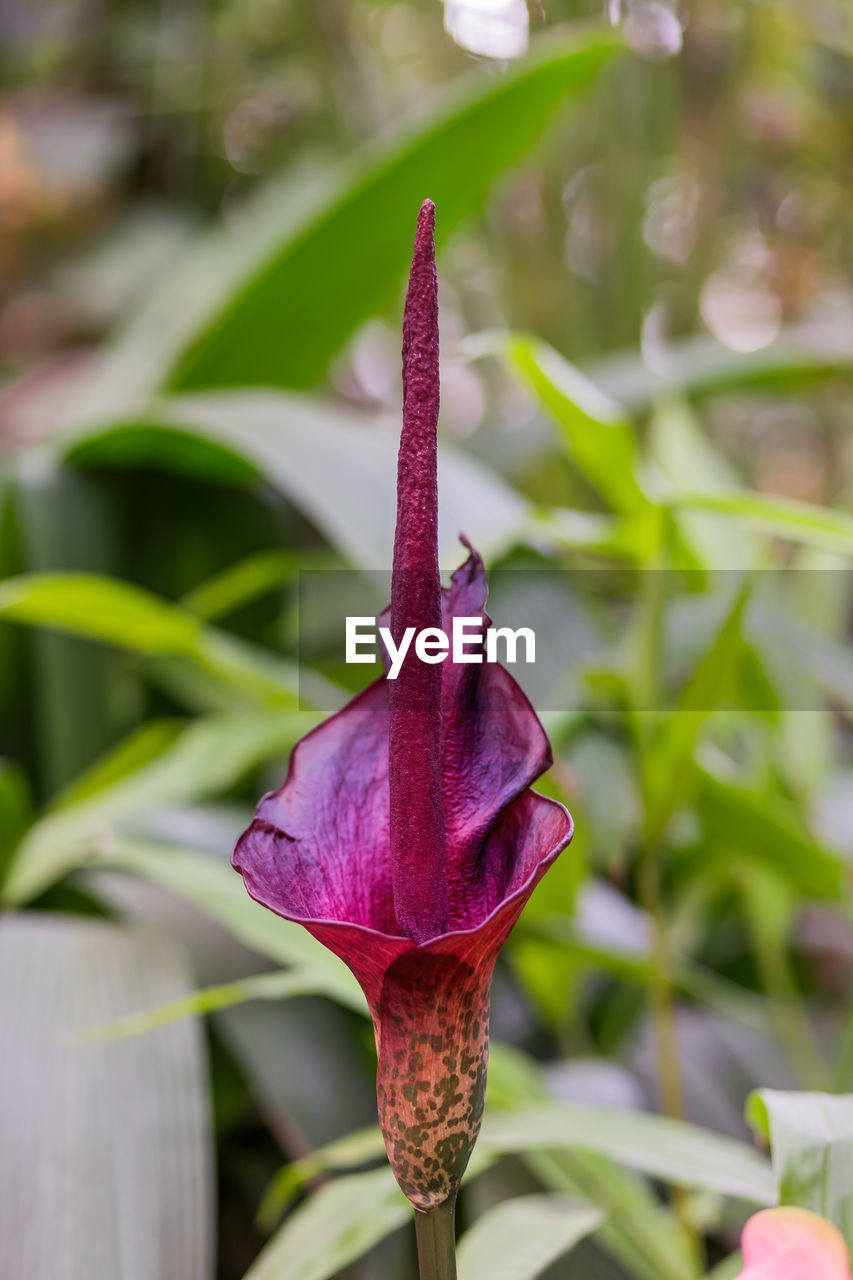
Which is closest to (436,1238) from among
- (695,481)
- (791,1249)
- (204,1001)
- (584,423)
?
(791,1249)

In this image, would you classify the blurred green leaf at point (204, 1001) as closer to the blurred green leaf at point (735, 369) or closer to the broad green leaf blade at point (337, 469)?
the broad green leaf blade at point (337, 469)

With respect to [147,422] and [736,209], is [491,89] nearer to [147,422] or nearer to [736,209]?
[147,422]

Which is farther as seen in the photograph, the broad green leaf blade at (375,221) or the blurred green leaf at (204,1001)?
the broad green leaf blade at (375,221)

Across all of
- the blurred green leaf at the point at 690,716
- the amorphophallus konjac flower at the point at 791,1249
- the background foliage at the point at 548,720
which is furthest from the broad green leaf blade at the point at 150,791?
the amorphophallus konjac flower at the point at 791,1249

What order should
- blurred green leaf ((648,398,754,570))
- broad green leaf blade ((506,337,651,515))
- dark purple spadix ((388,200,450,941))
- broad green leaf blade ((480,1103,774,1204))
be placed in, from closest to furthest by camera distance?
dark purple spadix ((388,200,450,941)), broad green leaf blade ((480,1103,774,1204)), broad green leaf blade ((506,337,651,515)), blurred green leaf ((648,398,754,570))

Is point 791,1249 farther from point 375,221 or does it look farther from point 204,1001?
point 375,221

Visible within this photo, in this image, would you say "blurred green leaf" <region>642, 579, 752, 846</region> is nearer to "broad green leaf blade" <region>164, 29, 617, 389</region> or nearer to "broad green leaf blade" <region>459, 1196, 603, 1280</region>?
"broad green leaf blade" <region>459, 1196, 603, 1280</region>

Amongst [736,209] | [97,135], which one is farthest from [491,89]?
[97,135]

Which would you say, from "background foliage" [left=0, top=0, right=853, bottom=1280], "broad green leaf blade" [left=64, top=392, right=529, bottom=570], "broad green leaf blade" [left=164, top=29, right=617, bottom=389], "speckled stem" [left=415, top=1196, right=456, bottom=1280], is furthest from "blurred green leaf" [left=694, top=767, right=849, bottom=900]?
"broad green leaf blade" [left=164, top=29, right=617, bottom=389]
